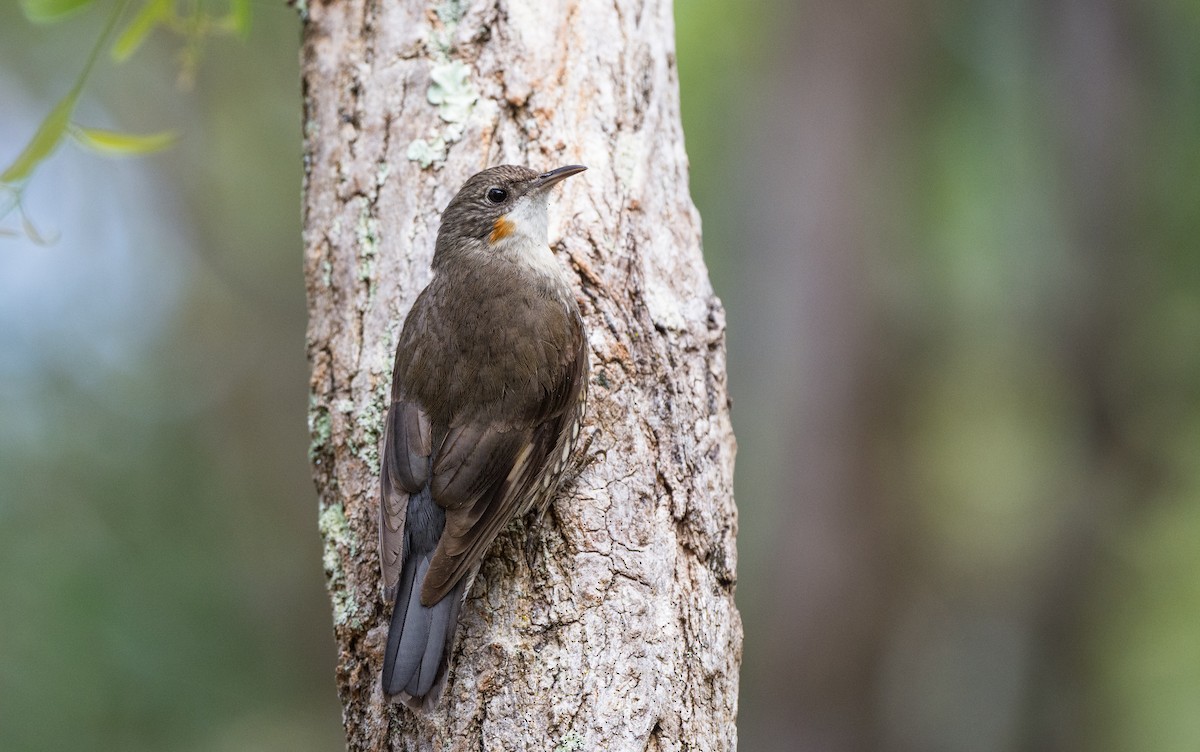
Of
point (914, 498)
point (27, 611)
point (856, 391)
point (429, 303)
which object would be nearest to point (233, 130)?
point (27, 611)

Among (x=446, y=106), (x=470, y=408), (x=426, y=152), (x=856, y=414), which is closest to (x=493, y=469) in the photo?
(x=470, y=408)

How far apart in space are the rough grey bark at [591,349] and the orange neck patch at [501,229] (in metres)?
0.16

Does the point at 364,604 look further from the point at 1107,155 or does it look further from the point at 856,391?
the point at 1107,155

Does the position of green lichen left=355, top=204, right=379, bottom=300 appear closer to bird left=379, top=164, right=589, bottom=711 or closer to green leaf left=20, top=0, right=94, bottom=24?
bird left=379, top=164, right=589, bottom=711

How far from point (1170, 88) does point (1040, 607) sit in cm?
347

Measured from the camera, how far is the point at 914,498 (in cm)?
705

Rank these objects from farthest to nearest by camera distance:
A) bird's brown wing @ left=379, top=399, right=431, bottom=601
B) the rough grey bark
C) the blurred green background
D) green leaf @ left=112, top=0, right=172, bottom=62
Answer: the blurred green background, green leaf @ left=112, top=0, right=172, bottom=62, bird's brown wing @ left=379, top=399, right=431, bottom=601, the rough grey bark

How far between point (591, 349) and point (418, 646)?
0.93 meters

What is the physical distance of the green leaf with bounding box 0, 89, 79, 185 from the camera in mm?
3051

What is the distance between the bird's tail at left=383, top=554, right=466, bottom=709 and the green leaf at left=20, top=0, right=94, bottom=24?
207 cm

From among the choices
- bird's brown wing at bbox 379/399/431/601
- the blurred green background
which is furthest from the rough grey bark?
the blurred green background

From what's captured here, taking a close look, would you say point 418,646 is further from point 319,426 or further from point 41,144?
point 41,144

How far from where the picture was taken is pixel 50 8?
3.13m

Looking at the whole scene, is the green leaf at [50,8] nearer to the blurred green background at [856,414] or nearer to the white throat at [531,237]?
the white throat at [531,237]
